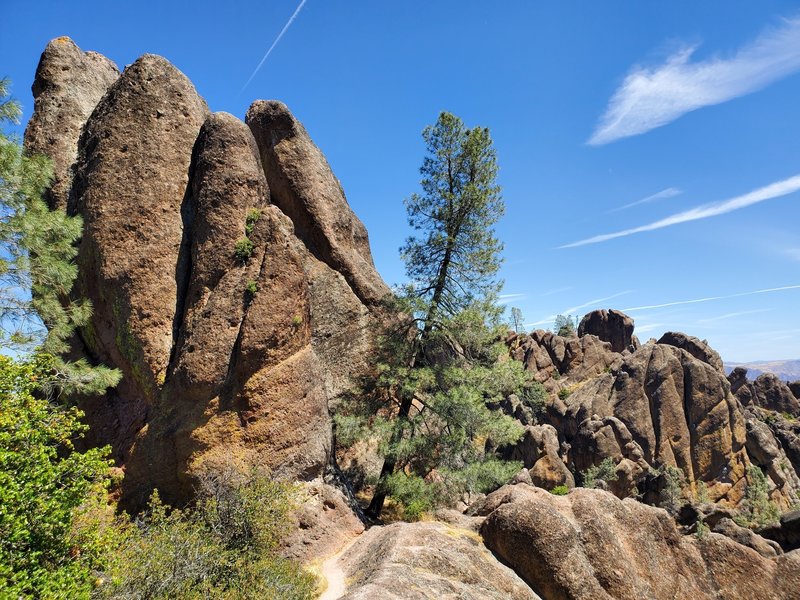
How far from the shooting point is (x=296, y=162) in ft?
86.5

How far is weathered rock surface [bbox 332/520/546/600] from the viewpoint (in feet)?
33.7

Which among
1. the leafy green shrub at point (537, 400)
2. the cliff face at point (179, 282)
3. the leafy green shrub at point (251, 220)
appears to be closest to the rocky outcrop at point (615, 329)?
the leafy green shrub at point (537, 400)

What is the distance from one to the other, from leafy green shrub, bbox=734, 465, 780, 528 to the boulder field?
25003mm

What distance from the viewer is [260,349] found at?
56.3 feet

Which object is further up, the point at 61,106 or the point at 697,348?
the point at 61,106

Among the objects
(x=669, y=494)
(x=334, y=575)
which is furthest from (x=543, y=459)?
(x=334, y=575)

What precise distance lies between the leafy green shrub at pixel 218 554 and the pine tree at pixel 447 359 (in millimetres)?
6175

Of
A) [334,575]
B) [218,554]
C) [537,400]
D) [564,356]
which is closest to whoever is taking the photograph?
[218,554]

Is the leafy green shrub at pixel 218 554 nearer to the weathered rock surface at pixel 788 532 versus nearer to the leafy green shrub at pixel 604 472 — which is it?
the weathered rock surface at pixel 788 532

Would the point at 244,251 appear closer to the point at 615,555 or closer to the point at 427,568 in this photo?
the point at 427,568

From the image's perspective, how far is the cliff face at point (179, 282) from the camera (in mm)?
16781

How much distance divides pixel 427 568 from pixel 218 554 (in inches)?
212

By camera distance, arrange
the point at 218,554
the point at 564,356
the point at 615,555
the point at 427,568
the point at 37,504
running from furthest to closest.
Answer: the point at 564,356, the point at 615,555, the point at 427,568, the point at 218,554, the point at 37,504

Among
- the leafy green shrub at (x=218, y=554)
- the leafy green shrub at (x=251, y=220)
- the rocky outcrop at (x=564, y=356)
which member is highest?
the rocky outcrop at (x=564, y=356)
